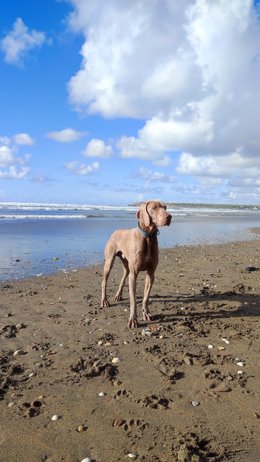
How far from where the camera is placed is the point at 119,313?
733 centimetres

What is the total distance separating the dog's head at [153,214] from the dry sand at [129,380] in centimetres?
180

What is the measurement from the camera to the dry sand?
129 inches

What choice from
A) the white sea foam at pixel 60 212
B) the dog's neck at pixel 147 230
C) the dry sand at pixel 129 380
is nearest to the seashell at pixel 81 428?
the dry sand at pixel 129 380

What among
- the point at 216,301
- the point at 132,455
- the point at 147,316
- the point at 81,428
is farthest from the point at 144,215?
the point at 132,455

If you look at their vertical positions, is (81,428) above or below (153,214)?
below

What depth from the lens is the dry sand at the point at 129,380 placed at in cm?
328

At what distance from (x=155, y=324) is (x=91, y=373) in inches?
85.9

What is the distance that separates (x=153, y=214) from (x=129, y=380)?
282cm

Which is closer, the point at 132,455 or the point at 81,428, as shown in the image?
the point at 132,455

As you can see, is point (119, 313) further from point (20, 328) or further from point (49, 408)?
point (49, 408)

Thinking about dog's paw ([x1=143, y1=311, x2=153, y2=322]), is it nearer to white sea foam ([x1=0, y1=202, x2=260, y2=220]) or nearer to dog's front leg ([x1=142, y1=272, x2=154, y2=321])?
dog's front leg ([x1=142, y1=272, x2=154, y2=321])

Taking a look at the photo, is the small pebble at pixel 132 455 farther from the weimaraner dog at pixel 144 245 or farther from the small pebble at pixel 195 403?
the weimaraner dog at pixel 144 245

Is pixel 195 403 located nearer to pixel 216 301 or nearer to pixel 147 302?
pixel 147 302

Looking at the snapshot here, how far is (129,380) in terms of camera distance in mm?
4457
